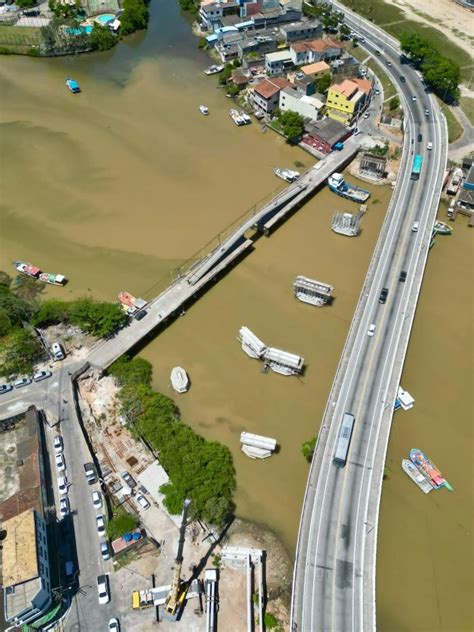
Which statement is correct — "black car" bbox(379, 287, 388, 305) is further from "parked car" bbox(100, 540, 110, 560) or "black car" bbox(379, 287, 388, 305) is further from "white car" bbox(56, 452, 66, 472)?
"white car" bbox(56, 452, 66, 472)

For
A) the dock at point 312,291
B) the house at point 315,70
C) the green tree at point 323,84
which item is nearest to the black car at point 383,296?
the dock at point 312,291

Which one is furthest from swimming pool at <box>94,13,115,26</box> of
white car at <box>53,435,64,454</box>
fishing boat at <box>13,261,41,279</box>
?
white car at <box>53,435,64,454</box>

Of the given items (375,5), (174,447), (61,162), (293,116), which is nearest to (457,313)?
(174,447)

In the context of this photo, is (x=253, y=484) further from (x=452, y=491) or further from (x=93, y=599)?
(x=452, y=491)

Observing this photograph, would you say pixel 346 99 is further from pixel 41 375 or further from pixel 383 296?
pixel 41 375

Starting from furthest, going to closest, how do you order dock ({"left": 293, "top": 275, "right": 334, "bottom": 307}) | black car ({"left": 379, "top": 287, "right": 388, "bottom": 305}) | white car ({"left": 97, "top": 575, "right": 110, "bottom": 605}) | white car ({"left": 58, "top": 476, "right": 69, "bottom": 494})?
dock ({"left": 293, "top": 275, "right": 334, "bottom": 307})
black car ({"left": 379, "top": 287, "right": 388, "bottom": 305})
white car ({"left": 58, "top": 476, "right": 69, "bottom": 494})
white car ({"left": 97, "top": 575, "right": 110, "bottom": 605})

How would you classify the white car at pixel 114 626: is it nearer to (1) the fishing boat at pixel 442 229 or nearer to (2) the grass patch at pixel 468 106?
(1) the fishing boat at pixel 442 229

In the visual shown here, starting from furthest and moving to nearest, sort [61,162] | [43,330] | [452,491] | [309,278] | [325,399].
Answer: [61,162] → [309,278] → [43,330] → [325,399] → [452,491]

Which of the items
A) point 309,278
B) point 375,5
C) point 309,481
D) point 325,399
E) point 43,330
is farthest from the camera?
point 375,5
